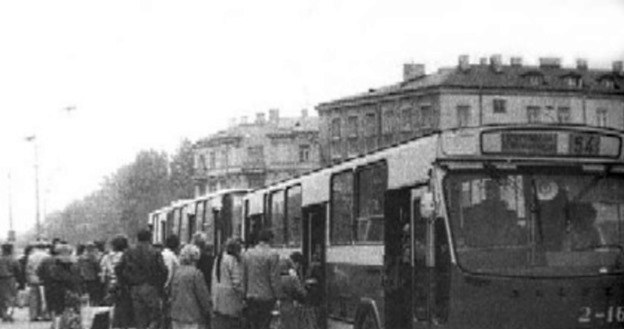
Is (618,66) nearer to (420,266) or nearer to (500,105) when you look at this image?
(500,105)

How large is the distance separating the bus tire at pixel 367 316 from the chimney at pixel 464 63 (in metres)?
83.0

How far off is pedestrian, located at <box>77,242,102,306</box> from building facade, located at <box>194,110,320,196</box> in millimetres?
104481

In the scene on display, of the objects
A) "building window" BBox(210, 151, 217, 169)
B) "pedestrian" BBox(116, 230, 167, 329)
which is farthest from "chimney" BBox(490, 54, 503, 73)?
"pedestrian" BBox(116, 230, 167, 329)

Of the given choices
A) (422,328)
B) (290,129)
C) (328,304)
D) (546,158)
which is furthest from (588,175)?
(290,129)

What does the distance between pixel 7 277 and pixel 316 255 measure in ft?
34.2

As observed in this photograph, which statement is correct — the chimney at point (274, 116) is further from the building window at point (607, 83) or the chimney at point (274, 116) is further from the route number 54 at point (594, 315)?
the route number 54 at point (594, 315)

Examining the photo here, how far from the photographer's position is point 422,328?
46.5ft

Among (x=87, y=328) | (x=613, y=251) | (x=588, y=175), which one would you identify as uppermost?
(x=588, y=175)

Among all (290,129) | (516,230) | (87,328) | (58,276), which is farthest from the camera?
(290,129)

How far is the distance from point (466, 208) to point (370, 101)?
88.2 metres

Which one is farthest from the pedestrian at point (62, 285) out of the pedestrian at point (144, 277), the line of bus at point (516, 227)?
the line of bus at point (516, 227)

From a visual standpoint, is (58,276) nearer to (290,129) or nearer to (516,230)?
(516,230)

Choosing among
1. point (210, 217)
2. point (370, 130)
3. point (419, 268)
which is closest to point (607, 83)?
point (370, 130)

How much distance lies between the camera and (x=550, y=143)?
13.7 metres
